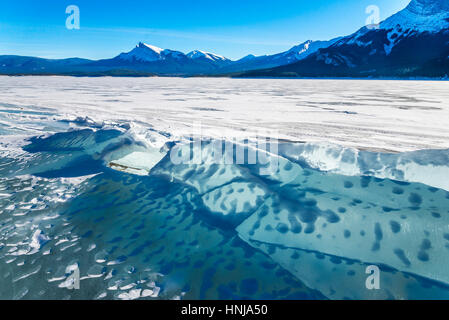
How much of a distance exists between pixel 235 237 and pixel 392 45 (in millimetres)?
154904

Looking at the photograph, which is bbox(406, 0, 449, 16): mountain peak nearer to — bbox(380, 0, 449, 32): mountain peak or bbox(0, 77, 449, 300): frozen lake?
bbox(380, 0, 449, 32): mountain peak

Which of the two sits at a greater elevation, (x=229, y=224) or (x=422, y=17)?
(x=422, y=17)

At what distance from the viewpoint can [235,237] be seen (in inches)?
86.5

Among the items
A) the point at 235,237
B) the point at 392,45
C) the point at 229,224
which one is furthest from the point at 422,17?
the point at 235,237

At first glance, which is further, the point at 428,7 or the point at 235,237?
the point at 428,7

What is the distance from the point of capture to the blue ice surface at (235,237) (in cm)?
169

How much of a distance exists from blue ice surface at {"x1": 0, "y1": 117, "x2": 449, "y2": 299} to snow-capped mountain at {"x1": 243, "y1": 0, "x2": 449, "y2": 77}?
349 ft

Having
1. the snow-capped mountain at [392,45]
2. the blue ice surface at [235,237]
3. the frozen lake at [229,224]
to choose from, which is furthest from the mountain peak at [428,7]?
the blue ice surface at [235,237]

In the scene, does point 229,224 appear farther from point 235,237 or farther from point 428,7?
point 428,7

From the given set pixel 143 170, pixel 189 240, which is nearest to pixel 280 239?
pixel 189 240

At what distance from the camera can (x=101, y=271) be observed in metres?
1.82

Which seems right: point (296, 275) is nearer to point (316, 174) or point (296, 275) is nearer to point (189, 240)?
point (189, 240)

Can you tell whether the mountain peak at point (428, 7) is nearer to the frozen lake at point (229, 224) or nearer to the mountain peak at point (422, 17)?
the mountain peak at point (422, 17)

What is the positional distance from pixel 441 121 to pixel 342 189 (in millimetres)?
5205
